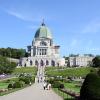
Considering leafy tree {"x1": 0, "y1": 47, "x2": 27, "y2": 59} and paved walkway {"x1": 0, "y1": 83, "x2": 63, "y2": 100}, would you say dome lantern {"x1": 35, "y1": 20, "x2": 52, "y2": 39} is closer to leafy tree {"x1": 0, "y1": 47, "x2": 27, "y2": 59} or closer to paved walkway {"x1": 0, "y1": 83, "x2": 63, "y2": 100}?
leafy tree {"x1": 0, "y1": 47, "x2": 27, "y2": 59}

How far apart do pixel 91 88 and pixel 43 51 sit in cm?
13158

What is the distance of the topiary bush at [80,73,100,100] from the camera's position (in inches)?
682

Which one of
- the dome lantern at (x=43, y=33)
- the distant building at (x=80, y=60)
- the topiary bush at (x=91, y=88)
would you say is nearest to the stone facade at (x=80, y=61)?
the distant building at (x=80, y=60)

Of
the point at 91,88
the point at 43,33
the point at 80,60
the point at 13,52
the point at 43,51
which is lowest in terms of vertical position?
the point at 91,88

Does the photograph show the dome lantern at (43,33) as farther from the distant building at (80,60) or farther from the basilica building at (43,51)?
the distant building at (80,60)

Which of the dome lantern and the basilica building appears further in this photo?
the dome lantern

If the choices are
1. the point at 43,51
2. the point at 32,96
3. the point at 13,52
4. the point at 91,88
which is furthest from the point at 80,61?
the point at 91,88

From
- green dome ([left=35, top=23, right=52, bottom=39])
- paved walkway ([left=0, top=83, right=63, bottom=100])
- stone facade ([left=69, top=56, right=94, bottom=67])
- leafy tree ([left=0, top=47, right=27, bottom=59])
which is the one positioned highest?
green dome ([left=35, top=23, right=52, bottom=39])

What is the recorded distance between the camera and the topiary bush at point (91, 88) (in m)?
17.3

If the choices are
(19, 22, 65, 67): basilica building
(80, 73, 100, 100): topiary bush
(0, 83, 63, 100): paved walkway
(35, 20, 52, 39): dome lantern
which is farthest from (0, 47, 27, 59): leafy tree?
(80, 73, 100, 100): topiary bush

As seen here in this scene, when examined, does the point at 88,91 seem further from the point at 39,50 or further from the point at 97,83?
the point at 39,50

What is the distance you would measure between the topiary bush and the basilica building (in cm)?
12049

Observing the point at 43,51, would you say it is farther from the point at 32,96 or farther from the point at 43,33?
the point at 32,96

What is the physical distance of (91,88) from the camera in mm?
17500
